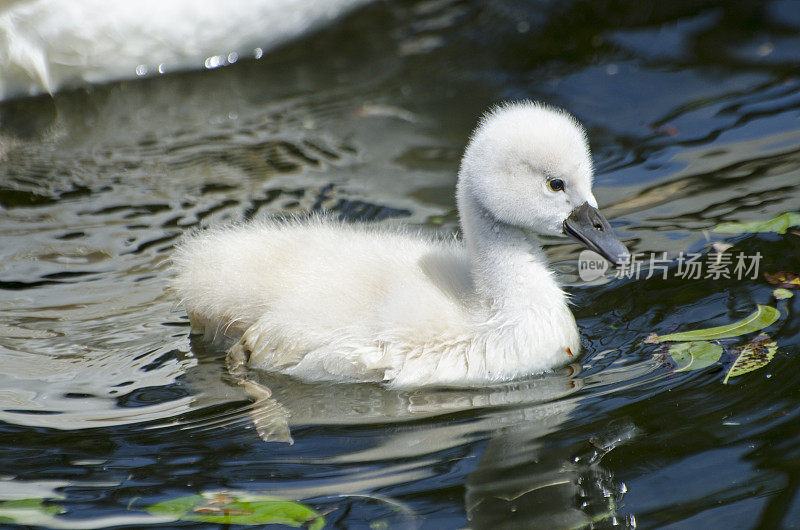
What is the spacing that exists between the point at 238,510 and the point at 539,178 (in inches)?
59.0

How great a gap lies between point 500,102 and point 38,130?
259cm

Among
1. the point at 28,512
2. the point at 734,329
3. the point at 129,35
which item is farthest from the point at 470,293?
the point at 129,35

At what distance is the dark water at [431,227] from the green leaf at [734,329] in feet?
0.17

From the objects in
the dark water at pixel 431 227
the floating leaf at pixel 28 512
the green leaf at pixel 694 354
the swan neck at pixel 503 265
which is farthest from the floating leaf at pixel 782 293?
the floating leaf at pixel 28 512

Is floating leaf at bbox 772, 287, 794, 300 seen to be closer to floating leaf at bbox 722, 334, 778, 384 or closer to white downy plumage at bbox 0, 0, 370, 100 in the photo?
floating leaf at bbox 722, 334, 778, 384

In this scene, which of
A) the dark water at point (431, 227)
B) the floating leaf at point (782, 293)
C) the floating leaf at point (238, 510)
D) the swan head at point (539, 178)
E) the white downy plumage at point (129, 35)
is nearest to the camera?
A: the floating leaf at point (238, 510)

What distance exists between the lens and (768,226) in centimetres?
429

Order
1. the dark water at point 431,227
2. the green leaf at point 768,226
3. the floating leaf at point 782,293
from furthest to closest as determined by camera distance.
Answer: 1. the green leaf at point 768,226
2. the floating leaf at point 782,293
3. the dark water at point 431,227

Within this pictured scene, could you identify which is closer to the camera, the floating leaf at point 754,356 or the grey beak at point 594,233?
the floating leaf at point 754,356

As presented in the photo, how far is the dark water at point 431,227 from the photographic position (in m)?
2.96

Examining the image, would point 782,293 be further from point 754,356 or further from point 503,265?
point 503,265

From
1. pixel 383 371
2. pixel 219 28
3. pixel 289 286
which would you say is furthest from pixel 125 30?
pixel 383 371

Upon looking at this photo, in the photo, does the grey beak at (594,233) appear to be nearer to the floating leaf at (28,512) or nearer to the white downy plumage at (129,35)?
the floating leaf at (28,512)

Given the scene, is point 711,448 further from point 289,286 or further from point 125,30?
point 125,30
